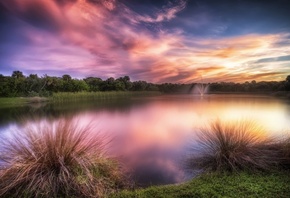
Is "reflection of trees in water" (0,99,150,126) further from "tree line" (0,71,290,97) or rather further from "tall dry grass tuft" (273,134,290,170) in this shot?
"tree line" (0,71,290,97)

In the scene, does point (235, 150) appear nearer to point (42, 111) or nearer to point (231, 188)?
point (231, 188)

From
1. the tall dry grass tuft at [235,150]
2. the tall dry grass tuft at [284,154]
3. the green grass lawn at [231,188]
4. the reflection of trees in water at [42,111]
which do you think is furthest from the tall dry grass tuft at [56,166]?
the reflection of trees in water at [42,111]

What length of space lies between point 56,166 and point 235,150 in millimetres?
3656

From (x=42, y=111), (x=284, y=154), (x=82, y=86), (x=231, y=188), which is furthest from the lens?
(x=82, y=86)

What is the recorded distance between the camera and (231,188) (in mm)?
3549

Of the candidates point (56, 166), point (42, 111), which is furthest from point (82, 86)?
point (56, 166)

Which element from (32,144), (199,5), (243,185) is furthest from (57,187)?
(199,5)

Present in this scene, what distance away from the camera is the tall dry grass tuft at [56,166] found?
3461mm

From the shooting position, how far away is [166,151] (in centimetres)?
693

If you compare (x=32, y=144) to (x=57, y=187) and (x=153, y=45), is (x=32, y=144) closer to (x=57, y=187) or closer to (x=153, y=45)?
(x=57, y=187)

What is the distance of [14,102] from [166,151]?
112 ft

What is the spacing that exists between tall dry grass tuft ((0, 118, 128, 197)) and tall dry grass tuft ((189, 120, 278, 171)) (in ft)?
6.97

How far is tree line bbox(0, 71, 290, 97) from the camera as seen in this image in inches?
1617

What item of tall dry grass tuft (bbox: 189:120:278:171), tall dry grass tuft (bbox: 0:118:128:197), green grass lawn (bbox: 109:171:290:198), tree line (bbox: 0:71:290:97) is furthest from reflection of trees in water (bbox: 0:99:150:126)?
tree line (bbox: 0:71:290:97)
